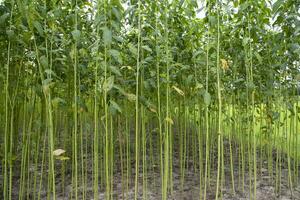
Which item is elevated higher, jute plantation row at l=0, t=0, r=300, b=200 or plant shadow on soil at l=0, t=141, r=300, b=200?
jute plantation row at l=0, t=0, r=300, b=200

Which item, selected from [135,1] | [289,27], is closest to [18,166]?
[135,1]

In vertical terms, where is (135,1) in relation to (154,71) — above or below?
above

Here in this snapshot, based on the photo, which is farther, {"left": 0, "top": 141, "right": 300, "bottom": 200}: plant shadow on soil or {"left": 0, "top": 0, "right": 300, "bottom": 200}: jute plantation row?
{"left": 0, "top": 141, "right": 300, "bottom": 200}: plant shadow on soil

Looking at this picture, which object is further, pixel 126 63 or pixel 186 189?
pixel 186 189

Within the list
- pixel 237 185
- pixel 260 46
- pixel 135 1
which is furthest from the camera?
pixel 237 185

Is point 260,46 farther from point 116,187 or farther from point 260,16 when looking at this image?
point 116,187

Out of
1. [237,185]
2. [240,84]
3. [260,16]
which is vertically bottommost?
[237,185]

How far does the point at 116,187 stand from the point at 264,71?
6.99ft

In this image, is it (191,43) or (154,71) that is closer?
(154,71)

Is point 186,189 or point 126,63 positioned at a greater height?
point 126,63

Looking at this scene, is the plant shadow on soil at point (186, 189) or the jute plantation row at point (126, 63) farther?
the plant shadow on soil at point (186, 189)

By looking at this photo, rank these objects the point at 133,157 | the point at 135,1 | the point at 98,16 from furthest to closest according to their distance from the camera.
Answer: the point at 133,157
the point at 135,1
the point at 98,16

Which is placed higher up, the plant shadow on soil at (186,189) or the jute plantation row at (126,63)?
the jute plantation row at (126,63)

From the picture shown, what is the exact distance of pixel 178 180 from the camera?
4691 millimetres
